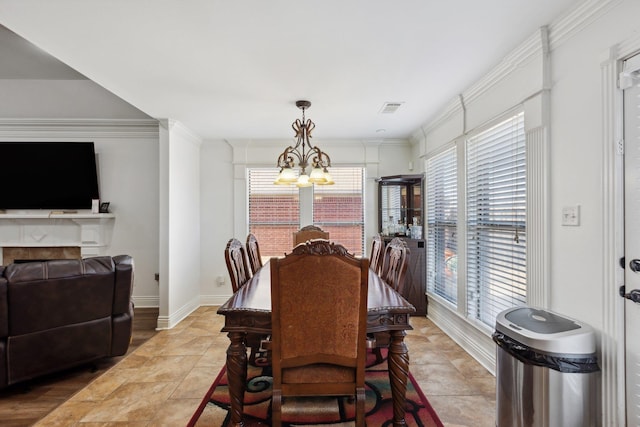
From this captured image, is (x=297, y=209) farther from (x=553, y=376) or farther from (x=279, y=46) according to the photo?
(x=553, y=376)

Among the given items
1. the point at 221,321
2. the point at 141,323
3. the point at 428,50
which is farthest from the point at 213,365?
the point at 428,50

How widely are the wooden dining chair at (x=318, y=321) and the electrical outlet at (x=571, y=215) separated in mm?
1337

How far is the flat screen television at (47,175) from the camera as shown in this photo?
4.39m

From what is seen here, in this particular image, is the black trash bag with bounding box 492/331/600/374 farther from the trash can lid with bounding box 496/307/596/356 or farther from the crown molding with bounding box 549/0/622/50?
the crown molding with bounding box 549/0/622/50

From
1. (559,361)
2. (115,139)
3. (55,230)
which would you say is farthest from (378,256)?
(55,230)

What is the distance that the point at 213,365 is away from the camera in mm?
2762

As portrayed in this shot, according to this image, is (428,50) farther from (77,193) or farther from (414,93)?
(77,193)

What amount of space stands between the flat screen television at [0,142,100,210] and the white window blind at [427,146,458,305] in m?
4.90

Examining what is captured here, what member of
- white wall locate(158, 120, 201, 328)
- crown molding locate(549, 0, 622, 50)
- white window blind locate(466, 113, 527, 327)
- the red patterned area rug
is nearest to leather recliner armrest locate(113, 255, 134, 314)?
white wall locate(158, 120, 201, 328)

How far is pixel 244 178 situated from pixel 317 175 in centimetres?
225

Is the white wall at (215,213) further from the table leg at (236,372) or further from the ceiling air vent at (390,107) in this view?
the table leg at (236,372)

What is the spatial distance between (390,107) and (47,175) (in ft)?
16.2

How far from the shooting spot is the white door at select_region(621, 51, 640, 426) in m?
1.48

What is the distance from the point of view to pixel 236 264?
251cm
